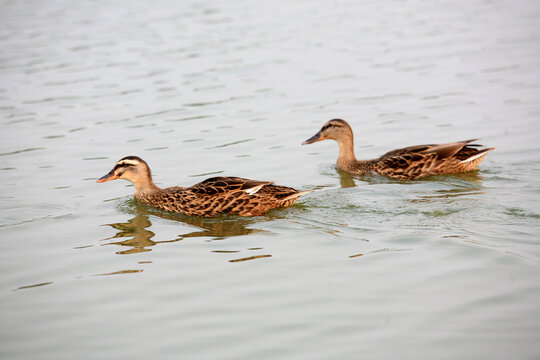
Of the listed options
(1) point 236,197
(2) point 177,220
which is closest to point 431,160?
(1) point 236,197

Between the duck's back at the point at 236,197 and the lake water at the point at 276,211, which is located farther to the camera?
the duck's back at the point at 236,197

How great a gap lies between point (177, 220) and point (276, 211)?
1286 millimetres

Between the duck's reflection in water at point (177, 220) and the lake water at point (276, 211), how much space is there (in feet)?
0.13

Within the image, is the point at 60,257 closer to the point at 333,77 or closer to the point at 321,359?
the point at 321,359

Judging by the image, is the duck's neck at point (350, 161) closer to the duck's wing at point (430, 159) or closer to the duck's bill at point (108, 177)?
the duck's wing at point (430, 159)

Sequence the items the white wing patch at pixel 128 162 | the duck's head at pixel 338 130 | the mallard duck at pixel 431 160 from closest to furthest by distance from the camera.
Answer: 1. the white wing patch at pixel 128 162
2. the mallard duck at pixel 431 160
3. the duck's head at pixel 338 130

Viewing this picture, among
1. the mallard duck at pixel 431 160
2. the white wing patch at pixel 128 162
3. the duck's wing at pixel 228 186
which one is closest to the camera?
the duck's wing at pixel 228 186

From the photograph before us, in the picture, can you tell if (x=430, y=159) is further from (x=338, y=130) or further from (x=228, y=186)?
(x=228, y=186)

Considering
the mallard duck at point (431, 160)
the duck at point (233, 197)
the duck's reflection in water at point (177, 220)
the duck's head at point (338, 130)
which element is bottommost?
the duck's reflection in water at point (177, 220)

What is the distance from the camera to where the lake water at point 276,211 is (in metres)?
5.84

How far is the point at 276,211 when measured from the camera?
9172 mm

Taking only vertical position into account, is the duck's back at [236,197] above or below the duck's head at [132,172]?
below

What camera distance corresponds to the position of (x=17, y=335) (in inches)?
237

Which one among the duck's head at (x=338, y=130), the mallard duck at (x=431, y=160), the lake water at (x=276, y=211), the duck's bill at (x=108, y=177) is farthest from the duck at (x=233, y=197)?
the duck's head at (x=338, y=130)
